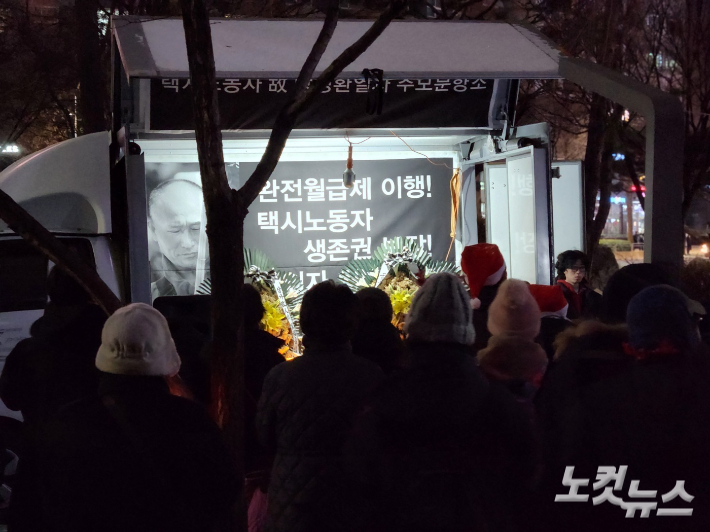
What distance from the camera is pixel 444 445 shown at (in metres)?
2.58

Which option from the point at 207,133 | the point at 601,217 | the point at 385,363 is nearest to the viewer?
the point at 207,133

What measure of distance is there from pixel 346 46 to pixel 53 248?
3.93m

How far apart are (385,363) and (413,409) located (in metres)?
1.46

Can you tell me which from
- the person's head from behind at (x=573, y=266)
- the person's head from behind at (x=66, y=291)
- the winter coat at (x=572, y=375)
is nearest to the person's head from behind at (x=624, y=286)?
the winter coat at (x=572, y=375)

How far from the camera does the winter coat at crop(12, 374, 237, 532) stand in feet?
7.93

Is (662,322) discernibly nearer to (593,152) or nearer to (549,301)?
(549,301)

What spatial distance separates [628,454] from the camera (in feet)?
9.19

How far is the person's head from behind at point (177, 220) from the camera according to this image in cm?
775

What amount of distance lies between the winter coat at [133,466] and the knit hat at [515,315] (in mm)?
1594

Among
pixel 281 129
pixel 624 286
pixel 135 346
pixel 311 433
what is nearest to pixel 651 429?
pixel 624 286

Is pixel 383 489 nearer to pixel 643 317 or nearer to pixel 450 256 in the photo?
pixel 643 317

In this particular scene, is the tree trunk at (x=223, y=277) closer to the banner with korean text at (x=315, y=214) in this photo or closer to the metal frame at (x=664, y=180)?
the metal frame at (x=664, y=180)

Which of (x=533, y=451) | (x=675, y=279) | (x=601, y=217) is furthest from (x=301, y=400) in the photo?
(x=601, y=217)

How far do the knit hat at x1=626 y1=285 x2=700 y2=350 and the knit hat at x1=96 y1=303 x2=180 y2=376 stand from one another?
5.57ft
